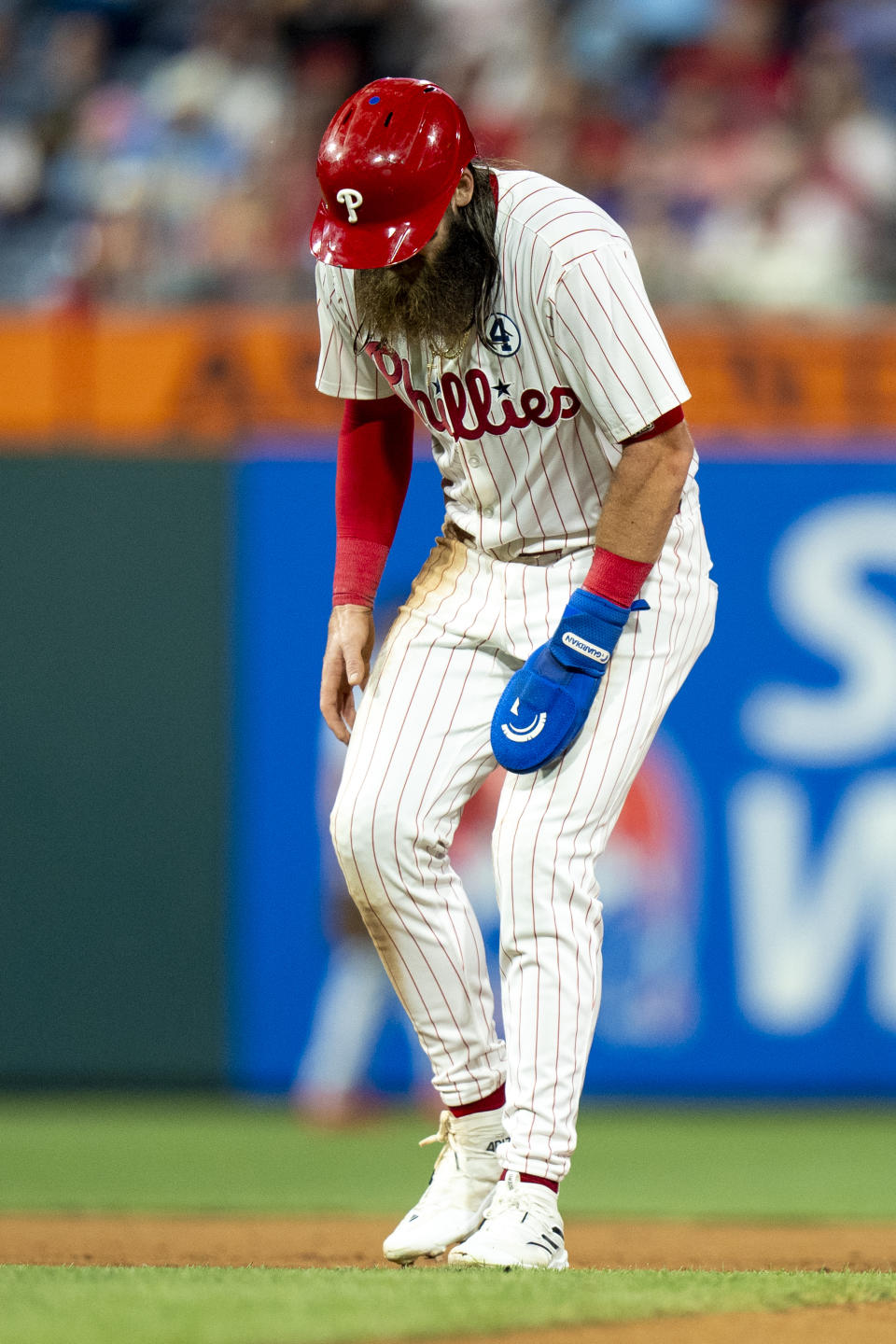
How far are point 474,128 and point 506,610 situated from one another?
5.53 meters

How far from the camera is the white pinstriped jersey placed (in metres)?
2.92

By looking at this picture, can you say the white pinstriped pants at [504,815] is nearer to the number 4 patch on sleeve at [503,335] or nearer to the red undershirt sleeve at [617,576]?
the red undershirt sleeve at [617,576]

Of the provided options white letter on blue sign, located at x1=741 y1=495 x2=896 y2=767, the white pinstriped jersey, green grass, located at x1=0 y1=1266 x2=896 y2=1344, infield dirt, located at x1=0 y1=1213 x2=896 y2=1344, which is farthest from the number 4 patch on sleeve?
white letter on blue sign, located at x1=741 y1=495 x2=896 y2=767

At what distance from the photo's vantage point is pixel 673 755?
6.63m

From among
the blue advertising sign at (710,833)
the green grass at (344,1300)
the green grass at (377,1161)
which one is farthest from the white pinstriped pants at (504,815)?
the blue advertising sign at (710,833)

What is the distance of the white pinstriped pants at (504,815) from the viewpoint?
301 cm

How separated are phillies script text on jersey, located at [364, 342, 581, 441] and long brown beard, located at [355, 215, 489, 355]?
7 cm

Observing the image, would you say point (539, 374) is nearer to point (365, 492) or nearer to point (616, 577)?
point (616, 577)

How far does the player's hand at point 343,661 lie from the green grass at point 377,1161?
1763 mm

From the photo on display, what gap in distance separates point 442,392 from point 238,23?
22.0 ft

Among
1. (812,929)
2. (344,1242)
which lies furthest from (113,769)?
(344,1242)

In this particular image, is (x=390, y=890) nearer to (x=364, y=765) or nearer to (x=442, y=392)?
(x=364, y=765)

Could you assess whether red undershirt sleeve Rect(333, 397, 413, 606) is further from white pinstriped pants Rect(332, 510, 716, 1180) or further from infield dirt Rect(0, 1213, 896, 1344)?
infield dirt Rect(0, 1213, 896, 1344)

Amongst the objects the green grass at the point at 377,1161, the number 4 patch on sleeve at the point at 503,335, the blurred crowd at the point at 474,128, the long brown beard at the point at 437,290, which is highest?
the blurred crowd at the point at 474,128
